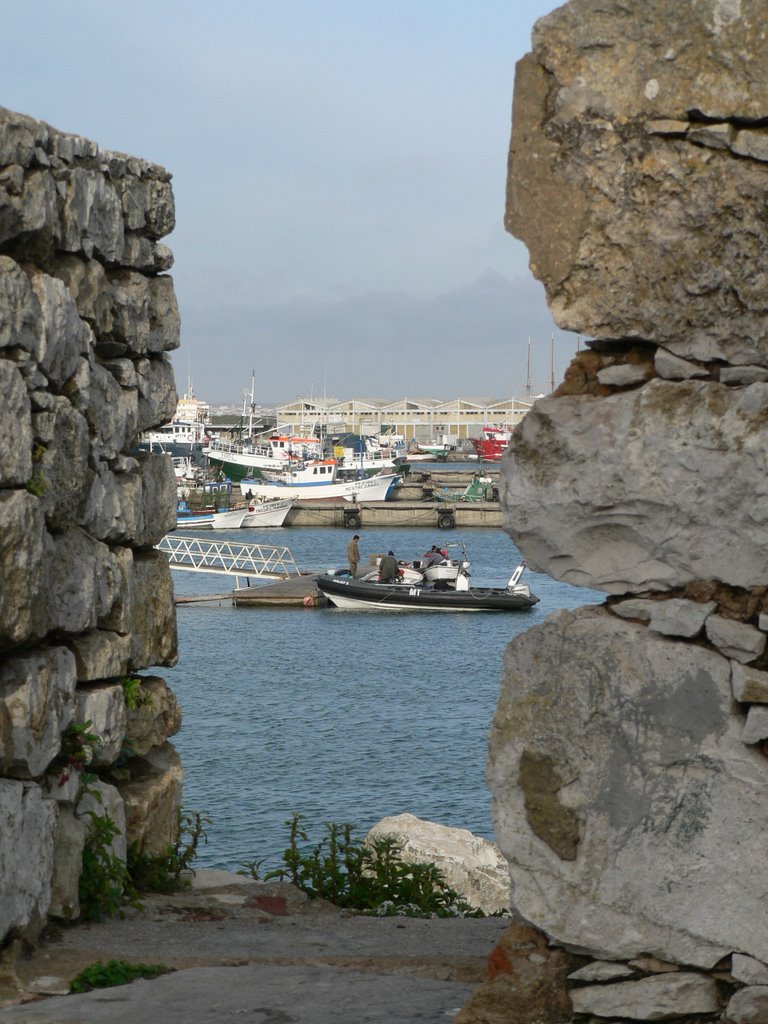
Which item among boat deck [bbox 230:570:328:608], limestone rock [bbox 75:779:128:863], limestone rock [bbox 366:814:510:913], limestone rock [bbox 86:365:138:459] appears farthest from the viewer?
boat deck [bbox 230:570:328:608]

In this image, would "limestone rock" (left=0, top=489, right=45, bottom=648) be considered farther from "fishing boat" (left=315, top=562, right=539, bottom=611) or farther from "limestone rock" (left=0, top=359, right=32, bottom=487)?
"fishing boat" (left=315, top=562, right=539, bottom=611)

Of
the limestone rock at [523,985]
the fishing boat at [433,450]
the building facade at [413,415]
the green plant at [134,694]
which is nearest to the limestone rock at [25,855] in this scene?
the green plant at [134,694]

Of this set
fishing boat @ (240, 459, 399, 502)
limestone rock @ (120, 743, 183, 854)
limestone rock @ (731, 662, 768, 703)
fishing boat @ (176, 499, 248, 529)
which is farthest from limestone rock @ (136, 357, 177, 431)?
fishing boat @ (240, 459, 399, 502)

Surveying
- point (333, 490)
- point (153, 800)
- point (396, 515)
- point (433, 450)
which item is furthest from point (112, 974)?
point (433, 450)

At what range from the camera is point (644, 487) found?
391cm

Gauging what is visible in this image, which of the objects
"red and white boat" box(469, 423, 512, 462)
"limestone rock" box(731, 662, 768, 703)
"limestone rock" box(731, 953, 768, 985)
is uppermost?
"red and white boat" box(469, 423, 512, 462)

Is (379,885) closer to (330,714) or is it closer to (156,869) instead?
(156,869)

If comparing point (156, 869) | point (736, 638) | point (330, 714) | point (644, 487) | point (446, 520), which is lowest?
point (330, 714)

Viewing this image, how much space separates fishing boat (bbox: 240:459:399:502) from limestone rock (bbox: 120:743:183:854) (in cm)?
6541

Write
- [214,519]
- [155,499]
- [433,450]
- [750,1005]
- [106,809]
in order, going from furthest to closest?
[433,450] < [214,519] < [155,499] < [106,809] < [750,1005]

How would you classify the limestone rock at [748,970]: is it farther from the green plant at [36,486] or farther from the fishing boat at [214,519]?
the fishing boat at [214,519]

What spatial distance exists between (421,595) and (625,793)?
120ft

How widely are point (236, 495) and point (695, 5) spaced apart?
262 feet

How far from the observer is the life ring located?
2625 inches
